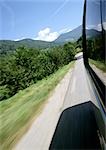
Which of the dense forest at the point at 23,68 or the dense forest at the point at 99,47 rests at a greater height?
the dense forest at the point at 99,47

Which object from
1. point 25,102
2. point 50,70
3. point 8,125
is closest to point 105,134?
point 8,125

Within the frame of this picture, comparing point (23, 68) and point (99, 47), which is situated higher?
point (99, 47)

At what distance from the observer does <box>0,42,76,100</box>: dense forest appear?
95.4 ft

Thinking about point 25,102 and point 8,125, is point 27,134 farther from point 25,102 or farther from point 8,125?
point 25,102

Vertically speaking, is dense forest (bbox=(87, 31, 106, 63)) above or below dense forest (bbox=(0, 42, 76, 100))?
above

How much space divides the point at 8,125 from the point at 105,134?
10.6m

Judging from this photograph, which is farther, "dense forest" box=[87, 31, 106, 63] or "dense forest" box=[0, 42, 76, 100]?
"dense forest" box=[0, 42, 76, 100]

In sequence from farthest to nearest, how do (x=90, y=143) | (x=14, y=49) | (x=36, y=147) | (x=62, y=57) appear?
1. (x=62, y=57)
2. (x=14, y=49)
3. (x=36, y=147)
4. (x=90, y=143)

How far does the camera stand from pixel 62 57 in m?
51.4

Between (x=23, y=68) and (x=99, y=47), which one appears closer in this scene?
(x=99, y=47)

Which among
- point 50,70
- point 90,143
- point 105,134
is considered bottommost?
point 50,70

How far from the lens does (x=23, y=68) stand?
33906mm

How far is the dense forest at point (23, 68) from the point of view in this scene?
2908cm

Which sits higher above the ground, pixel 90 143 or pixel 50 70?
pixel 90 143
